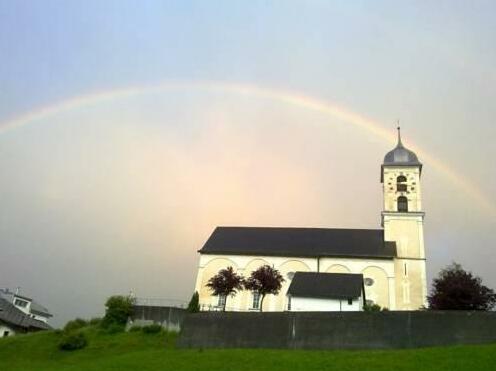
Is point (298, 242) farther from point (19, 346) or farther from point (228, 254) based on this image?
point (19, 346)

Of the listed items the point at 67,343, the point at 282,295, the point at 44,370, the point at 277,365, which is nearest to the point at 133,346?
the point at 67,343

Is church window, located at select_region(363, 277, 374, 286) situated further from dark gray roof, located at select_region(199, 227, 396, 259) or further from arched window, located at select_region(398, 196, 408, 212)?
arched window, located at select_region(398, 196, 408, 212)

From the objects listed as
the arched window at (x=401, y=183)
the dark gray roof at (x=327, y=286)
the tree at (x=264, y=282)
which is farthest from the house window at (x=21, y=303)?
the arched window at (x=401, y=183)

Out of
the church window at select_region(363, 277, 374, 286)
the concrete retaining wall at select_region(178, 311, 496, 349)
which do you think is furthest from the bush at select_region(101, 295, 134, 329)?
the church window at select_region(363, 277, 374, 286)

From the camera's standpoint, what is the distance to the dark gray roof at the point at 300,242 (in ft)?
164

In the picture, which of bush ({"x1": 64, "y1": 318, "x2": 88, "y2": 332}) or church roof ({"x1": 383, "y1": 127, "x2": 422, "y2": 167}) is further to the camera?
church roof ({"x1": 383, "y1": 127, "x2": 422, "y2": 167})

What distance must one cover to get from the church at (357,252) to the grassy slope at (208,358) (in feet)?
47.5

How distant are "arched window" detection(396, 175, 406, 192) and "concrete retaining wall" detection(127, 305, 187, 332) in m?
27.8

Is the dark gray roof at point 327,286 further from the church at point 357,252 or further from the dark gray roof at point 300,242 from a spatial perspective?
the dark gray roof at point 300,242

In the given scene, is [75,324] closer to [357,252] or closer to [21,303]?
[357,252]

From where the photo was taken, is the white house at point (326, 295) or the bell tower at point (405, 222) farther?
the bell tower at point (405, 222)

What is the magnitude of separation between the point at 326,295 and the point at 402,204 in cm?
1934

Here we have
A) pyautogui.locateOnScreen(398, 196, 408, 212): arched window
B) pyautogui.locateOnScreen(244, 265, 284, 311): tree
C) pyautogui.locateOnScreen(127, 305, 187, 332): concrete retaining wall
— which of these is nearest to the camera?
pyautogui.locateOnScreen(127, 305, 187, 332): concrete retaining wall

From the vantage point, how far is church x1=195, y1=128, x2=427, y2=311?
47531mm
